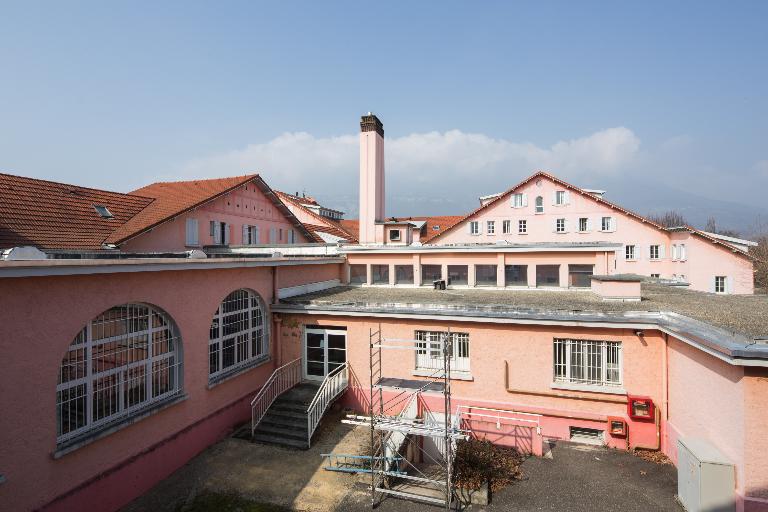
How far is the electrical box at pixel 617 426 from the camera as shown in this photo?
39.6 ft

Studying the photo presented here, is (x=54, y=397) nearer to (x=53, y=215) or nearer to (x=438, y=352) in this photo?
(x=438, y=352)

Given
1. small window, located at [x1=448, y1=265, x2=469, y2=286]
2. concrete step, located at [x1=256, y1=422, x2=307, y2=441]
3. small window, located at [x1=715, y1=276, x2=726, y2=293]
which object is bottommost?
concrete step, located at [x1=256, y1=422, x2=307, y2=441]

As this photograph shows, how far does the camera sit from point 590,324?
481 inches

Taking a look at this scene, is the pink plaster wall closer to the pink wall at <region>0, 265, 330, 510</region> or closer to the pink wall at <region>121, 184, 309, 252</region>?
the pink wall at <region>0, 265, 330, 510</region>

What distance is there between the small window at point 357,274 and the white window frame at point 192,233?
398 inches

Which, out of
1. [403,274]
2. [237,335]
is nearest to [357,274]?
[403,274]

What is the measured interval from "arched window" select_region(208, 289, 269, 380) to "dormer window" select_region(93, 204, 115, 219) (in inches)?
474

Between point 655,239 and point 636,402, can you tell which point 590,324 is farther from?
point 655,239

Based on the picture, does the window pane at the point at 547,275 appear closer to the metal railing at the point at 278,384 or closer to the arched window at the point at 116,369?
the metal railing at the point at 278,384

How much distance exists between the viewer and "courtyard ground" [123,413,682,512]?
970 centimetres

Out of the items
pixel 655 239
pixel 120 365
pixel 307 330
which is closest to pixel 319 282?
pixel 307 330

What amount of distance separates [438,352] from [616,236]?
30338 millimetres

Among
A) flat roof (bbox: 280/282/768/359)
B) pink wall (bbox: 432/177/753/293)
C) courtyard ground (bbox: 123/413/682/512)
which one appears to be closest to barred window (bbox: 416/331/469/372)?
flat roof (bbox: 280/282/768/359)

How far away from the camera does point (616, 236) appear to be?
122ft
